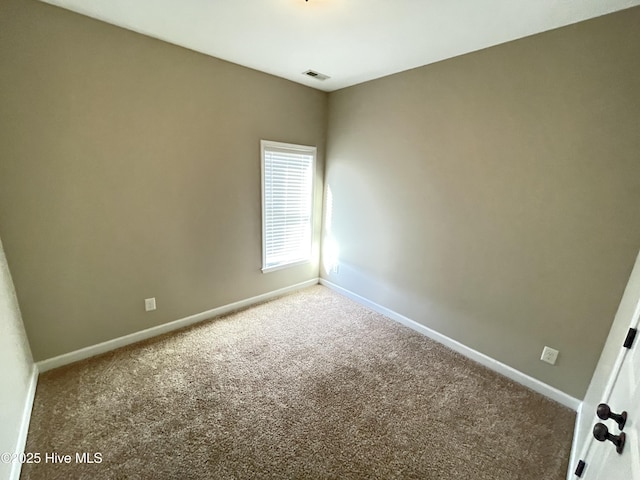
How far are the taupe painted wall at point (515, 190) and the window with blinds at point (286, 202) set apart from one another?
2.47ft

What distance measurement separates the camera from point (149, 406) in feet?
5.85

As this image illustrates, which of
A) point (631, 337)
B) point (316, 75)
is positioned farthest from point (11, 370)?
point (316, 75)

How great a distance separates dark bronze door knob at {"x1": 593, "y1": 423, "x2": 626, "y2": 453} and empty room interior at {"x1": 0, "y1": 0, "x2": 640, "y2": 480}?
0.12 metres

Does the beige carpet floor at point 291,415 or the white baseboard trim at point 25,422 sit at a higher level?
the white baseboard trim at point 25,422

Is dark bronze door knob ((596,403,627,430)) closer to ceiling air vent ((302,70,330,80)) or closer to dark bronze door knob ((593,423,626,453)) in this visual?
dark bronze door knob ((593,423,626,453))

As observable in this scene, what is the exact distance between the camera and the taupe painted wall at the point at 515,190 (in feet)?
5.33

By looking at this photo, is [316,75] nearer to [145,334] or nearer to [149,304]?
[149,304]

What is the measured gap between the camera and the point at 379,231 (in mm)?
2990

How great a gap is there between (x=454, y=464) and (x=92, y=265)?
284 cm

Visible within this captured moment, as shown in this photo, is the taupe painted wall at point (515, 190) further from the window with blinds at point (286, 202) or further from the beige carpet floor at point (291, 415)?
the window with blinds at point (286, 202)

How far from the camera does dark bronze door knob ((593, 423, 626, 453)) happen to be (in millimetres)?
747

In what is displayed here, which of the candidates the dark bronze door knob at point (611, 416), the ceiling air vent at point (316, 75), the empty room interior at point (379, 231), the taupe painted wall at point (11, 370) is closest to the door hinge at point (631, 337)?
the empty room interior at point (379, 231)

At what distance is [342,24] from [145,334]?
3005 mm

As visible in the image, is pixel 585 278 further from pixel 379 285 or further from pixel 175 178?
pixel 175 178
